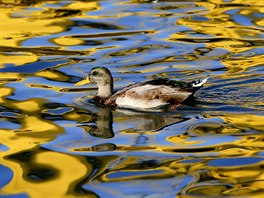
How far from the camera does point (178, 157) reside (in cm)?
932

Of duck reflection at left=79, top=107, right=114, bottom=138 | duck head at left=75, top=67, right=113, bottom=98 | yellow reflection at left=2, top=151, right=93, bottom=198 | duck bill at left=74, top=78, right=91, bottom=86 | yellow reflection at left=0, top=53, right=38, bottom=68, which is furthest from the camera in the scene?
yellow reflection at left=0, top=53, right=38, bottom=68

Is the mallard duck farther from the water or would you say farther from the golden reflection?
the golden reflection

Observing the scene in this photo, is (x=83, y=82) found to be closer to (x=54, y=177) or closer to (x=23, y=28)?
(x=23, y=28)

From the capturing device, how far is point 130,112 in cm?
1141

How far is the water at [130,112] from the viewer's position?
8.73 meters

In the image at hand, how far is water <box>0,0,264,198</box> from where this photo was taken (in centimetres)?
873

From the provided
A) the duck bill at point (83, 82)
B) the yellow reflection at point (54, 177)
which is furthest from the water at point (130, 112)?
the duck bill at point (83, 82)

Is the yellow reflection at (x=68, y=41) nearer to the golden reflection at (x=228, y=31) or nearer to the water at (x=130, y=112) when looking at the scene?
the water at (x=130, y=112)

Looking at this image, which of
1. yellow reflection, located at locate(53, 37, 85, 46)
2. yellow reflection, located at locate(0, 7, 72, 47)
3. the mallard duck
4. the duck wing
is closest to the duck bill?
the mallard duck

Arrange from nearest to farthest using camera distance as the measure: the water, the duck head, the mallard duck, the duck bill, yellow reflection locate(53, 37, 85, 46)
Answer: the water → the mallard duck → the duck head → the duck bill → yellow reflection locate(53, 37, 85, 46)

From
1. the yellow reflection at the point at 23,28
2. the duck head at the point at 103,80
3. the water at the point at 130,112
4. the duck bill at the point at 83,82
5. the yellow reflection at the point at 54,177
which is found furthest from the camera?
the yellow reflection at the point at 23,28

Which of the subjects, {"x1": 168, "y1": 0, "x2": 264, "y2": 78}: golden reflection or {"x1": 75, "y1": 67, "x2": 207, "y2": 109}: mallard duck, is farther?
{"x1": 168, "y1": 0, "x2": 264, "y2": 78}: golden reflection

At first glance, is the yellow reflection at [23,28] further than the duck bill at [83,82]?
Yes

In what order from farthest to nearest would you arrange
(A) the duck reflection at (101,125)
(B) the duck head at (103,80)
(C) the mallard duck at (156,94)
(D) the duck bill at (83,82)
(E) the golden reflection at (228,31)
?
1. (E) the golden reflection at (228,31)
2. (D) the duck bill at (83,82)
3. (B) the duck head at (103,80)
4. (C) the mallard duck at (156,94)
5. (A) the duck reflection at (101,125)
